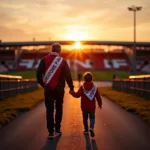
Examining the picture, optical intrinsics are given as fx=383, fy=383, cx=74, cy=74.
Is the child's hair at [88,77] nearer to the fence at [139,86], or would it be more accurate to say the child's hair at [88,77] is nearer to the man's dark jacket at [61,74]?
the man's dark jacket at [61,74]

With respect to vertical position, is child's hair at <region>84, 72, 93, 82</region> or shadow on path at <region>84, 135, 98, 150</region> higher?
child's hair at <region>84, 72, 93, 82</region>

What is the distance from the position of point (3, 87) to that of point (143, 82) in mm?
7737

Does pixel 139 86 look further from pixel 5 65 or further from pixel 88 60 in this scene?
pixel 88 60

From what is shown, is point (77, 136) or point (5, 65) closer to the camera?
point (77, 136)

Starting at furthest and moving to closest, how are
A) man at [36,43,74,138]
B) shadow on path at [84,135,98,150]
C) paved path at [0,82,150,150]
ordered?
man at [36,43,74,138] → paved path at [0,82,150,150] → shadow on path at [84,135,98,150]

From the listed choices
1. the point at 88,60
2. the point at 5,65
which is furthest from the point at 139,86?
the point at 88,60

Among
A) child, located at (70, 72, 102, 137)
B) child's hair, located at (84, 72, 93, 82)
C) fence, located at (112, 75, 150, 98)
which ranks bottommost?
fence, located at (112, 75, 150, 98)

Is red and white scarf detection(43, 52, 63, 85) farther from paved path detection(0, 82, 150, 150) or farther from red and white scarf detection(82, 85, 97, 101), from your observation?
paved path detection(0, 82, 150, 150)

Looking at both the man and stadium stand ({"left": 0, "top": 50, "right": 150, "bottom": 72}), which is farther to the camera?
stadium stand ({"left": 0, "top": 50, "right": 150, "bottom": 72})

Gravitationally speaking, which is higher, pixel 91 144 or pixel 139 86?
pixel 91 144

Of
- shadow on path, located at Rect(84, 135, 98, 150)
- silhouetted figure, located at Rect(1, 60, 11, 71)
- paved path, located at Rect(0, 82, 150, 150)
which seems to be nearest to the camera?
shadow on path, located at Rect(84, 135, 98, 150)

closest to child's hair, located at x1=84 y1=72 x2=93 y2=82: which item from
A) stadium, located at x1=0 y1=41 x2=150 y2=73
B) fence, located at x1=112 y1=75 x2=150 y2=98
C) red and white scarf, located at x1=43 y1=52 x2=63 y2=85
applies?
red and white scarf, located at x1=43 y1=52 x2=63 y2=85

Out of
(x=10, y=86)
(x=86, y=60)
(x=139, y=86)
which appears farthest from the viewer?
(x=86, y=60)

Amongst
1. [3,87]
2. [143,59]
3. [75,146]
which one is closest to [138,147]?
[75,146]
